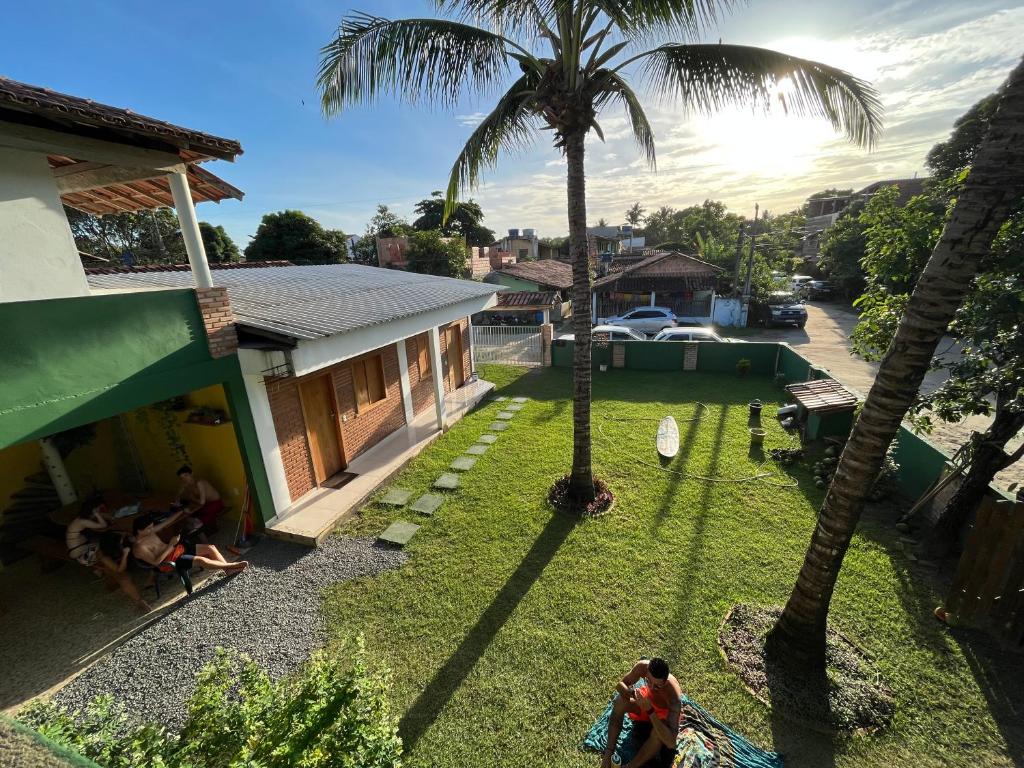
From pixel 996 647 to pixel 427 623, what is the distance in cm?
636

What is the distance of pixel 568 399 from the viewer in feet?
43.8

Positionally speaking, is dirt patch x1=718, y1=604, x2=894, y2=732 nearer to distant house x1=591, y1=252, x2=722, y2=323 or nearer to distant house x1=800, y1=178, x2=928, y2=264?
distant house x1=591, y1=252, x2=722, y2=323

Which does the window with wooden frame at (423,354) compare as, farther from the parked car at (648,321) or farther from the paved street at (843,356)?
the parked car at (648,321)

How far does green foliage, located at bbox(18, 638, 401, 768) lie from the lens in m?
2.28

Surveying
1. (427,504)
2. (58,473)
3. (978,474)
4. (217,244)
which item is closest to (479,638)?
(427,504)

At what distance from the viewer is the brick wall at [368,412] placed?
342 inches

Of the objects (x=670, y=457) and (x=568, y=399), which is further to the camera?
(x=568, y=399)

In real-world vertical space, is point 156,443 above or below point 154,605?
above

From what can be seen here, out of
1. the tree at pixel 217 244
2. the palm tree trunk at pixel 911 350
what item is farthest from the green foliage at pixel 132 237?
the palm tree trunk at pixel 911 350

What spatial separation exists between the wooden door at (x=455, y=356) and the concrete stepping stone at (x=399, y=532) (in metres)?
7.17

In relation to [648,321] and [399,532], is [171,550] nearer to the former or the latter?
[399,532]

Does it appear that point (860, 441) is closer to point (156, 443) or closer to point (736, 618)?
point (736, 618)

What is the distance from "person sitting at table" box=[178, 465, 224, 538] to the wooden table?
7.1 inches

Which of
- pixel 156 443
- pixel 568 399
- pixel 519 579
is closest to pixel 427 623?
pixel 519 579
